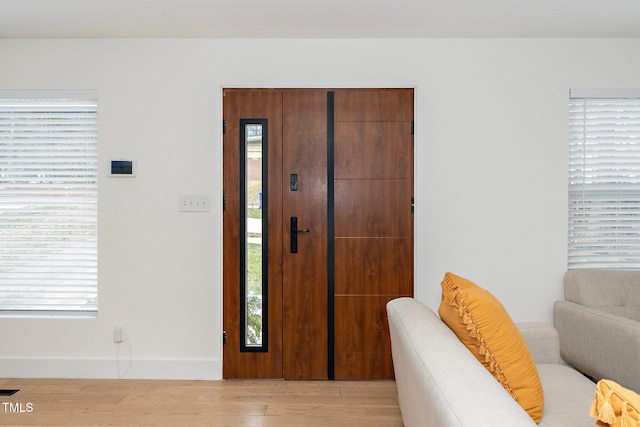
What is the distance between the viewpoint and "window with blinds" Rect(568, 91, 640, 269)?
352 centimetres

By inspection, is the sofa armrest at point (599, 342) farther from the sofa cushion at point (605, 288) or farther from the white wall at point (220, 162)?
the white wall at point (220, 162)

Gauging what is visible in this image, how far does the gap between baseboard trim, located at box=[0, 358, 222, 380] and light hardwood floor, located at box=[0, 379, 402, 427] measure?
0.21ft

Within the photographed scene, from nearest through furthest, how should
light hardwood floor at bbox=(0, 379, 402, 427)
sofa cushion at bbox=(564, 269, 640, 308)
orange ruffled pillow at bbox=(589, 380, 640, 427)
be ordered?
orange ruffled pillow at bbox=(589, 380, 640, 427), light hardwood floor at bbox=(0, 379, 402, 427), sofa cushion at bbox=(564, 269, 640, 308)

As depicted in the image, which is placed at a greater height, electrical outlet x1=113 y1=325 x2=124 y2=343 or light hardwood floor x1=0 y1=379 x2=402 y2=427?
electrical outlet x1=113 y1=325 x2=124 y2=343

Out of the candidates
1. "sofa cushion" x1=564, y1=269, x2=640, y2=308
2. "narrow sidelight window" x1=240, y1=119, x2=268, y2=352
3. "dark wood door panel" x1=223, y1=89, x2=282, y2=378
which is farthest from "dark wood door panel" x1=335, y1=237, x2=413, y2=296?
"sofa cushion" x1=564, y1=269, x2=640, y2=308

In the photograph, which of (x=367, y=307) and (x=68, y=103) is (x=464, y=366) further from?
(x=68, y=103)

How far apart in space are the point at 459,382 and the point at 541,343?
143cm

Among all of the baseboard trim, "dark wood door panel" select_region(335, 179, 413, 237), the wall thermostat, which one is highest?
the wall thermostat

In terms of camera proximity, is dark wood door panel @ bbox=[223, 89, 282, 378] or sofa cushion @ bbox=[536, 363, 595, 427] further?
dark wood door panel @ bbox=[223, 89, 282, 378]

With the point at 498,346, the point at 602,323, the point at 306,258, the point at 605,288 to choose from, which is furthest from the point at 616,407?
the point at 306,258

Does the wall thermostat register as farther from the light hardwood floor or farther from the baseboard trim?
the light hardwood floor

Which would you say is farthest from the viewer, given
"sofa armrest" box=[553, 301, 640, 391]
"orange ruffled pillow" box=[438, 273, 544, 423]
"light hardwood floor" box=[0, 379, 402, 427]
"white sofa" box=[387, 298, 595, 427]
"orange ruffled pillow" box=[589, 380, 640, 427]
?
"light hardwood floor" box=[0, 379, 402, 427]

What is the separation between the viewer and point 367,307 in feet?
11.5

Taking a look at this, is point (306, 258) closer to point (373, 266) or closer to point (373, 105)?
point (373, 266)
